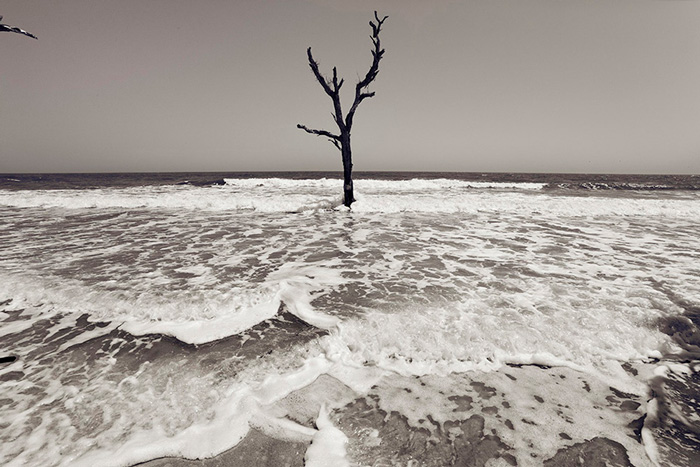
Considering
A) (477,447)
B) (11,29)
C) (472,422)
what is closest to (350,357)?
(472,422)

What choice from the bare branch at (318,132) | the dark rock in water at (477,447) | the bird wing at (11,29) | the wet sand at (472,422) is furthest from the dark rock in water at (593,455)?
the bare branch at (318,132)

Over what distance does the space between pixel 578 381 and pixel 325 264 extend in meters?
4.01

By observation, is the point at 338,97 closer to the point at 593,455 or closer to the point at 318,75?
the point at 318,75

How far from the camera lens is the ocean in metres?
1.95

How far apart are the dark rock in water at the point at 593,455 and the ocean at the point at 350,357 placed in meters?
0.01

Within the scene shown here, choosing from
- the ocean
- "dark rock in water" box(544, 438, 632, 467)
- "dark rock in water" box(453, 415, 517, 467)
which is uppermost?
the ocean

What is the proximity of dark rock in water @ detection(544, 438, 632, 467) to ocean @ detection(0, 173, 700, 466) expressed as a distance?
1cm

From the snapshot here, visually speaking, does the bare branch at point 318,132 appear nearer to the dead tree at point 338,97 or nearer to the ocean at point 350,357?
the dead tree at point 338,97

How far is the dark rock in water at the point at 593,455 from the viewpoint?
1.82 m

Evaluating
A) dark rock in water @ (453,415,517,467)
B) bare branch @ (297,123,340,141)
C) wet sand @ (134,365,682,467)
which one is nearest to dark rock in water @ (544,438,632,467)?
wet sand @ (134,365,682,467)

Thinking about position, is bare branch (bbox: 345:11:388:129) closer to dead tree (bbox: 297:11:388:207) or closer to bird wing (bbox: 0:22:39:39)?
dead tree (bbox: 297:11:388:207)

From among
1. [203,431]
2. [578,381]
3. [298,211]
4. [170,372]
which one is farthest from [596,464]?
[298,211]

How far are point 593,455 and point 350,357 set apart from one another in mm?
1844

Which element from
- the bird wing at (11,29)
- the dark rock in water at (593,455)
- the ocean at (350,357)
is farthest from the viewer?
the bird wing at (11,29)
